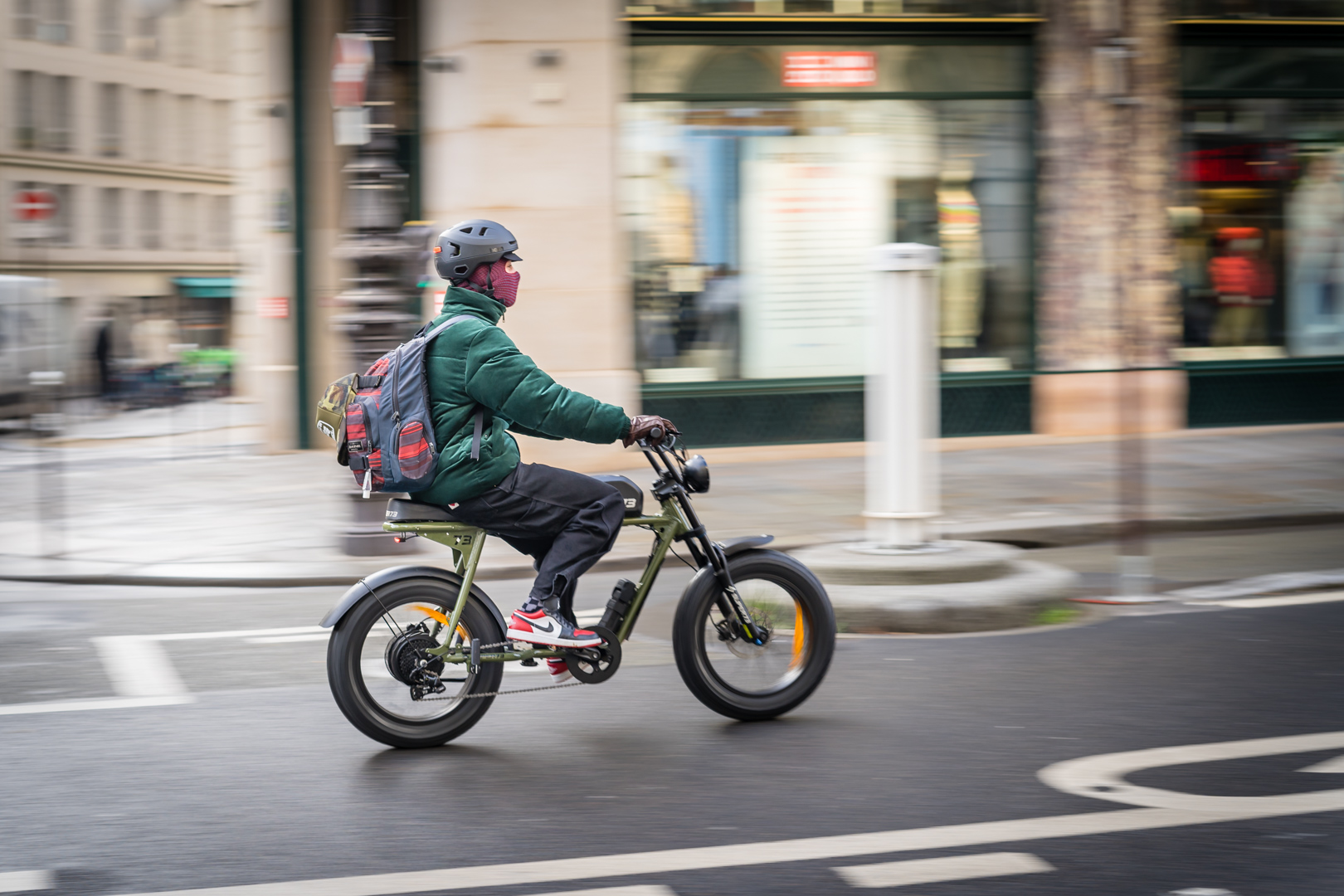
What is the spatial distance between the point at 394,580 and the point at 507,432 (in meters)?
0.62

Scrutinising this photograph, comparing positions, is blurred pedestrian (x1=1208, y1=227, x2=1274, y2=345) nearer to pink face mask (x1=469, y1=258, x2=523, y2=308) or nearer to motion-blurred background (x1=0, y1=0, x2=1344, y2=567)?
motion-blurred background (x1=0, y1=0, x2=1344, y2=567)

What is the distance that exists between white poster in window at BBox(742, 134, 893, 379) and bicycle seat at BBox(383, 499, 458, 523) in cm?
929

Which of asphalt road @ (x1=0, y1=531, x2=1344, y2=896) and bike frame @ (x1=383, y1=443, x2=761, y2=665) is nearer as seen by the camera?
→ asphalt road @ (x1=0, y1=531, x2=1344, y2=896)

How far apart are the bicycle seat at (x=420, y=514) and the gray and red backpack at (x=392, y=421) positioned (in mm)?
93

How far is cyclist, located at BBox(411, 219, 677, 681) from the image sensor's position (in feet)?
16.6

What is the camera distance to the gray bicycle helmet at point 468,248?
5.13 m

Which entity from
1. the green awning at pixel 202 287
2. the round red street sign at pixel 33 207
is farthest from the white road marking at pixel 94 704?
the green awning at pixel 202 287

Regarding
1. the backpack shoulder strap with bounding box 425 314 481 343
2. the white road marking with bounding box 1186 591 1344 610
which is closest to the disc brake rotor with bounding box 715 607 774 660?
the backpack shoulder strap with bounding box 425 314 481 343

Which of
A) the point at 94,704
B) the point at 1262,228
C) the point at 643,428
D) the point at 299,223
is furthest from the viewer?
the point at 299,223

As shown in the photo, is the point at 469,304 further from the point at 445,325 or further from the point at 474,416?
the point at 474,416

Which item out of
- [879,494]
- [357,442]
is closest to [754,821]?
[357,442]

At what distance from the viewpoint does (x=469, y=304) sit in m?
5.18

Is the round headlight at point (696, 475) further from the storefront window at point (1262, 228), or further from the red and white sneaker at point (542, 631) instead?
the storefront window at point (1262, 228)

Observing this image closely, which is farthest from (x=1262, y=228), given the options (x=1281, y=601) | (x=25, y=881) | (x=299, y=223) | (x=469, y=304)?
(x=25, y=881)
